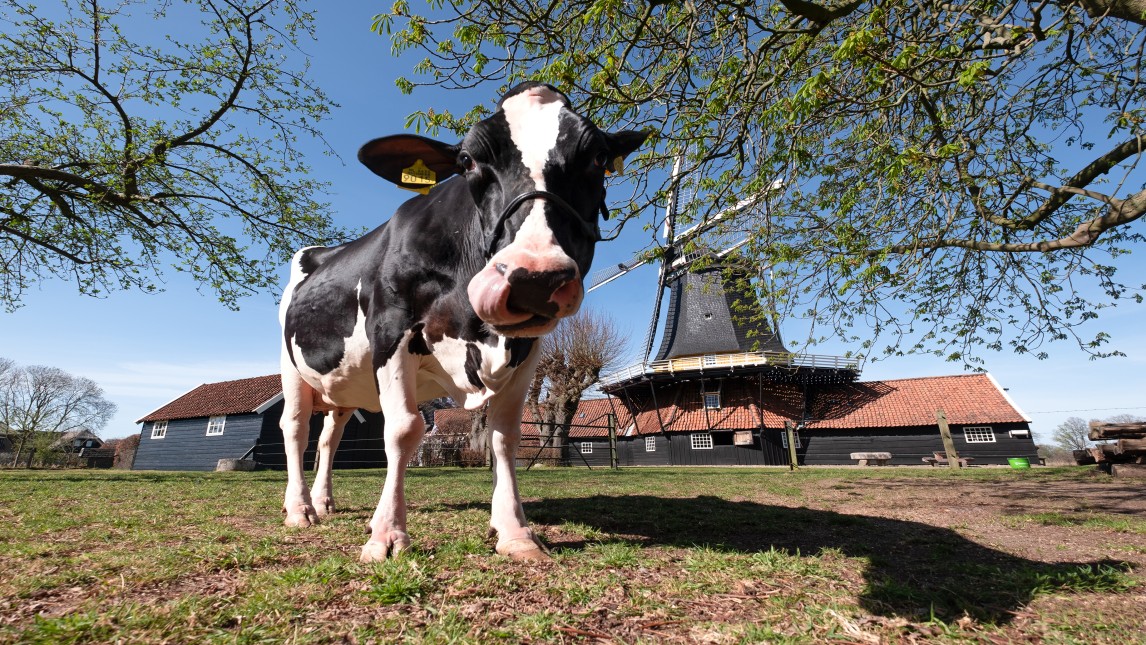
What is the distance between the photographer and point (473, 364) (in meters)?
2.82

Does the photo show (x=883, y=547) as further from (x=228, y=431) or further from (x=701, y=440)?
(x=228, y=431)

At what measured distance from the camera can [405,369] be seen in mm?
2869

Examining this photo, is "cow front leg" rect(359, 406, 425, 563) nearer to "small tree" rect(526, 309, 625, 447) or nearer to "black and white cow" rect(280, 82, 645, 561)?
"black and white cow" rect(280, 82, 645, 561)

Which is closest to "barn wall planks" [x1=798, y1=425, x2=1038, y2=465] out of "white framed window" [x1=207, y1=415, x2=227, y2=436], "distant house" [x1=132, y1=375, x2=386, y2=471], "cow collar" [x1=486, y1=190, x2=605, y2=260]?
"distant house" [x1=132, y1=375, x2=386, y2=471]

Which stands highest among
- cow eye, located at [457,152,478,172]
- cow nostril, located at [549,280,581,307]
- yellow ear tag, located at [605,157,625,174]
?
yellow ear tag, located at [605,157,625,174]

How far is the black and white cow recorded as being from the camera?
2.03m

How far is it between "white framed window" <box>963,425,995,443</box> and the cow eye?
3248 cm

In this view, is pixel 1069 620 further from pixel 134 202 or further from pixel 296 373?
pixel 134 202

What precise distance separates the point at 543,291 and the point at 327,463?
3676 millimetres

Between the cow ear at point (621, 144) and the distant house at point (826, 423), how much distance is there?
2240 centimetres

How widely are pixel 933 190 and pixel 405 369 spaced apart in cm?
642

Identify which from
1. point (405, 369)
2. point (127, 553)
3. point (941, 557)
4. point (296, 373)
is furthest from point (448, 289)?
point (941, 557)

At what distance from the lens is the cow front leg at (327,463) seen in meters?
4.34

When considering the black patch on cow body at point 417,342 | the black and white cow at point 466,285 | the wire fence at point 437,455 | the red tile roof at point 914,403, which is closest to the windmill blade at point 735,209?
the black and white cow at point 466,285
